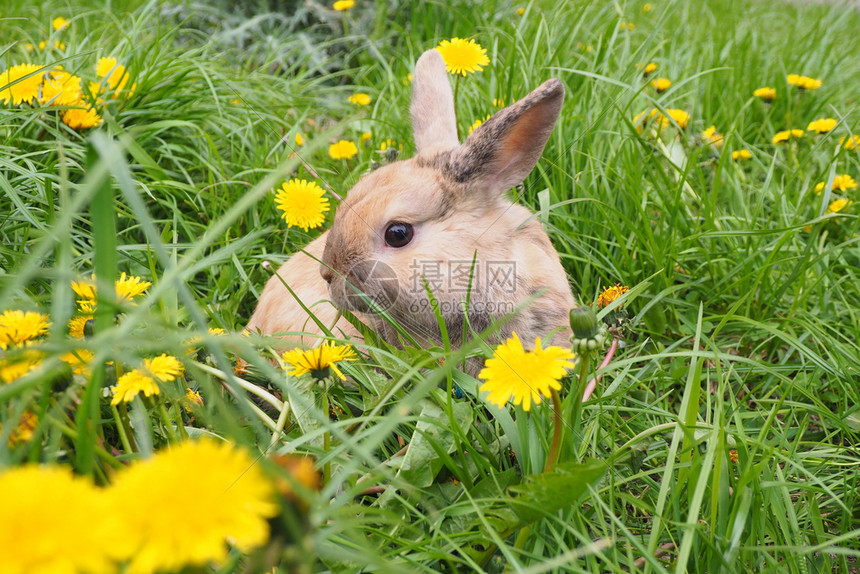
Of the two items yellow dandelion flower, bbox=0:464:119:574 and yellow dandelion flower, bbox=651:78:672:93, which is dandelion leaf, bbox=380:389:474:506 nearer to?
yellow dandelion flower, bbox=0:464:119:574

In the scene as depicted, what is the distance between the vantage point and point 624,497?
57.0 inches

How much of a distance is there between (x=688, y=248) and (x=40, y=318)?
222cm

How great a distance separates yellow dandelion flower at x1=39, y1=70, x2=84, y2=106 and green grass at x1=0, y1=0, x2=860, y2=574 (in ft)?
0.37

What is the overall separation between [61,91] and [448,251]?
162cm

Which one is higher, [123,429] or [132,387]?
[132,387]

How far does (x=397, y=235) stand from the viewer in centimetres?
228

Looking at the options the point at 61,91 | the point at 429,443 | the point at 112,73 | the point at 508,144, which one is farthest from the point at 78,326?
the point at 112,73

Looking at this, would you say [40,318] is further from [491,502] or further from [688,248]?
[688,248]

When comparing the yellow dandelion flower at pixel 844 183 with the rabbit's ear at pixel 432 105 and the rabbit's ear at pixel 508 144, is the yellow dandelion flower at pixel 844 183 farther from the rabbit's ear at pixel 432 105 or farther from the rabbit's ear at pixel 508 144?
the rabbit's ear at pixel 432 105

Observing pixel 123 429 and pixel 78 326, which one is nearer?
pixel 123 429

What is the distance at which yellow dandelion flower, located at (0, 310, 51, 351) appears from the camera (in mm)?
1216

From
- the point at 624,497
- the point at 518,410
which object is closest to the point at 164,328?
the point at 518,410

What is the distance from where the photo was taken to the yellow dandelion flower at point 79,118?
251 cm

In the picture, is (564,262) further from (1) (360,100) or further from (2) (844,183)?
(1) (360,100)
